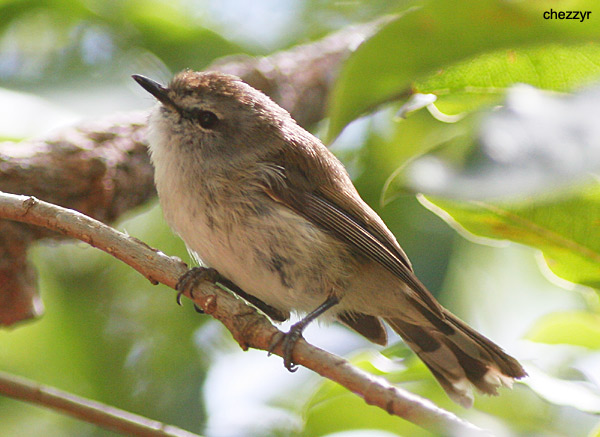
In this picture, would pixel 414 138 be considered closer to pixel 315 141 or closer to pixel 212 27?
pixel 315 141

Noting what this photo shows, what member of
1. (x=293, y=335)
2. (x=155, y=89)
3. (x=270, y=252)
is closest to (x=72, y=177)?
(x=155, y=89)

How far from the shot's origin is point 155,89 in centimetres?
279

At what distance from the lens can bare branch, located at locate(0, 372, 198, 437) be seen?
208 cm

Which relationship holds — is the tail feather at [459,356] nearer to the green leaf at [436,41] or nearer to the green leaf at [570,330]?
the green leaf at [570,330]

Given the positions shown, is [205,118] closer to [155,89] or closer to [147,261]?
[155,89]

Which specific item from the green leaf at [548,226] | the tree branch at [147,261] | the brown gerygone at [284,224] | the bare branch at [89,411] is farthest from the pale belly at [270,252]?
the bare branch at [89,411]

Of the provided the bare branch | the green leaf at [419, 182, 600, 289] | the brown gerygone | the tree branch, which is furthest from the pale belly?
the bare branch

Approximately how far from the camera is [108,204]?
3004mm

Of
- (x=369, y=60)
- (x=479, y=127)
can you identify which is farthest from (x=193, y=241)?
(x=479, y=127)

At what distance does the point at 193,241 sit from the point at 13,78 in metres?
1.81

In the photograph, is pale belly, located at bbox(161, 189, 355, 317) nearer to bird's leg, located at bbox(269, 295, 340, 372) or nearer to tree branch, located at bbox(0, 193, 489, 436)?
bird's leg, located at bbox(269, 295, 340, 372)

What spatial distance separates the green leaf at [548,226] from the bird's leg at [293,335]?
0.58 metres

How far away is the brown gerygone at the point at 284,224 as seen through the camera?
2562mm

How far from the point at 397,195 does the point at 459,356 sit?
1258 millimetres
